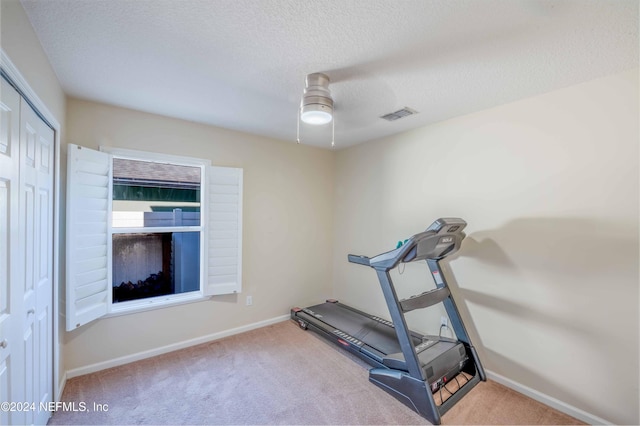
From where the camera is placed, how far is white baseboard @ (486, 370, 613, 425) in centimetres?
191

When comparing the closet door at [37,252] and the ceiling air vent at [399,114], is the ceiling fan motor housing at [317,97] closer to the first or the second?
the ceiling air vent at [399,114]

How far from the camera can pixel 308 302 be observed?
3.92m

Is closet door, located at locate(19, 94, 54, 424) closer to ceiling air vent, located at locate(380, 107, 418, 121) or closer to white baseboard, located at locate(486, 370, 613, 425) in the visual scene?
ceiling air vent, located at locate(380, 107, 418, 121)

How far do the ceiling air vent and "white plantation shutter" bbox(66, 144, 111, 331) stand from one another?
263 cm

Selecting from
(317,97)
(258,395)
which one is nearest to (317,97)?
(317,97)

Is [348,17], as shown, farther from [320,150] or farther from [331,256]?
[331,256]

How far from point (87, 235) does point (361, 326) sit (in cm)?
278

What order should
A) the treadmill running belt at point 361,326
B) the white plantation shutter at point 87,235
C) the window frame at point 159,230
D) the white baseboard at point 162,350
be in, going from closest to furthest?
the white plantation shutter at point 87,235 → the white baseboard at point 162,350 → the window frame at point 159,230 → the treadmill running belt at point 361,326

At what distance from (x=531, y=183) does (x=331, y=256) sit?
2653 mm

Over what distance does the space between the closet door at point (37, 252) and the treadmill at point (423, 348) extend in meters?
2.15

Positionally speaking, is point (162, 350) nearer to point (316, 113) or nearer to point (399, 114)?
point (316, 113)

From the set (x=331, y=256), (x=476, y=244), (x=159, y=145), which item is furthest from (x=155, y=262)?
(x=476, y=244)

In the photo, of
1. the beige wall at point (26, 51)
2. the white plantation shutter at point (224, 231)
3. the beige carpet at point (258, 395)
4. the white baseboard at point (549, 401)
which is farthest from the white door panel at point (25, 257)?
the white baseboard at point (549, 401)

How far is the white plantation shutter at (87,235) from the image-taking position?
2201 millimetres
